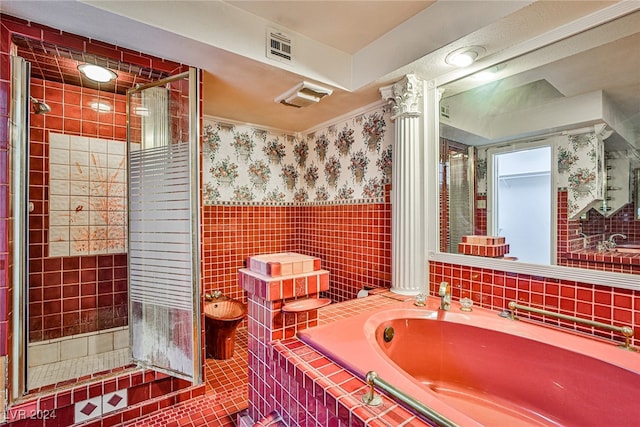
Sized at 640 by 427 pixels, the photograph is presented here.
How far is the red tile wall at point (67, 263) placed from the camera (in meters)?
1.89

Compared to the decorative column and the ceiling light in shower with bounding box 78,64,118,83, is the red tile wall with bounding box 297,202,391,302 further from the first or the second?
the ceiling light in shower with bounding box 78,64,118,83

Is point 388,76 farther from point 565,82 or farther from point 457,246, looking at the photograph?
point 457,246

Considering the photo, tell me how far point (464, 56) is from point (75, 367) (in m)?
3.02

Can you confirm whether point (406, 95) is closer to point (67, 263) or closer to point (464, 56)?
point (464, 56)

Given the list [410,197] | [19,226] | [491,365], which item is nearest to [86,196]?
[19,226]

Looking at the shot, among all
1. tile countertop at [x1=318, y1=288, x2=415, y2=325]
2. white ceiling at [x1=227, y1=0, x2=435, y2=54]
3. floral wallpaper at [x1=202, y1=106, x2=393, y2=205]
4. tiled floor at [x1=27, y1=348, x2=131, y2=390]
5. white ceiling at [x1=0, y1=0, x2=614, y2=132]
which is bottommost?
tiled floor at [x1=27, y1=348, x2=131, y2=390]

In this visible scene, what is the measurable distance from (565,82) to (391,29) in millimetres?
987

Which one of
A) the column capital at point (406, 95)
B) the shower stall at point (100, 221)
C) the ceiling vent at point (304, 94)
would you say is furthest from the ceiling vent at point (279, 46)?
the column capital at point (406, 95)

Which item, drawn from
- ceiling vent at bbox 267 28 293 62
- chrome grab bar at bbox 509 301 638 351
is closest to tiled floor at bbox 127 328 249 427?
chrome grab bar at bbox 509 301 638 351

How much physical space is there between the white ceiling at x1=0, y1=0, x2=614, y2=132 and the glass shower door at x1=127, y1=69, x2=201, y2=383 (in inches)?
11.9

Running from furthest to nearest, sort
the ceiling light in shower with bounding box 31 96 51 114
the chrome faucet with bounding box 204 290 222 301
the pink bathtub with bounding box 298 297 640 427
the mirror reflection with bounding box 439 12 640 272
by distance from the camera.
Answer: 1. the chrome faucet with bounding box 204 290 222 301
2. the ceiling light in shower with bounding box 31 96 51 114
3. the mirror reflection with bounding box 439 12 640 272
4. the pink bathtub with bounding box 298 297 640 427

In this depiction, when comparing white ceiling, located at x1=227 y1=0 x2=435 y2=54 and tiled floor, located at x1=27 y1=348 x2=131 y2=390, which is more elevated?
white ceiling, located at x1=227 y1=0 x2=435 y2=54

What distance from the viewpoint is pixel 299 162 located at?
3.20 metres

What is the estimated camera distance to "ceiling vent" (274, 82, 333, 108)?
1969 millimetres
